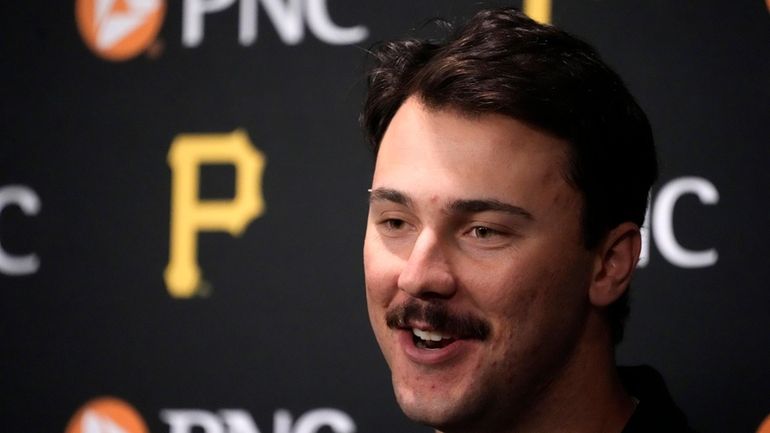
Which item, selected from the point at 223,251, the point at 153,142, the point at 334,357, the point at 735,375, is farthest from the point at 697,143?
the point at 153,142

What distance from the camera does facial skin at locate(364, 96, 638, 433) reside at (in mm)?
1229

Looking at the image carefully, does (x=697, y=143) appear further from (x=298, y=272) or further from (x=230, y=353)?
(x=230, y=353)

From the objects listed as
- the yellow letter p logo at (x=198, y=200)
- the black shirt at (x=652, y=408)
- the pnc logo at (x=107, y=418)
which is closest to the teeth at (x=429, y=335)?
the black shirt at (x=652, y=408)

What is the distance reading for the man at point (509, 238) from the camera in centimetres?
123

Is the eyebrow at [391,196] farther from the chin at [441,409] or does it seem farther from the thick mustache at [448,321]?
the chin at [441,409]

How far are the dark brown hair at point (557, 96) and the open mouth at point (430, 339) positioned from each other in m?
0.20

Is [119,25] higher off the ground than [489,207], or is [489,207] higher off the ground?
[119,25]

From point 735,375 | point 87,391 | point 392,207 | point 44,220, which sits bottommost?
point 87,391

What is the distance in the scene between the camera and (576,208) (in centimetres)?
126

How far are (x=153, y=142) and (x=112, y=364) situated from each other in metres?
0.37

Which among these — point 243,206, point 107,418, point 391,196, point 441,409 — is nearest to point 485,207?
point 391,196

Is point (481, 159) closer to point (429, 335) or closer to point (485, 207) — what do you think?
point (485, 207)

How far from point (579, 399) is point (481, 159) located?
311mm

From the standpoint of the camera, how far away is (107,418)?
1.79 m
